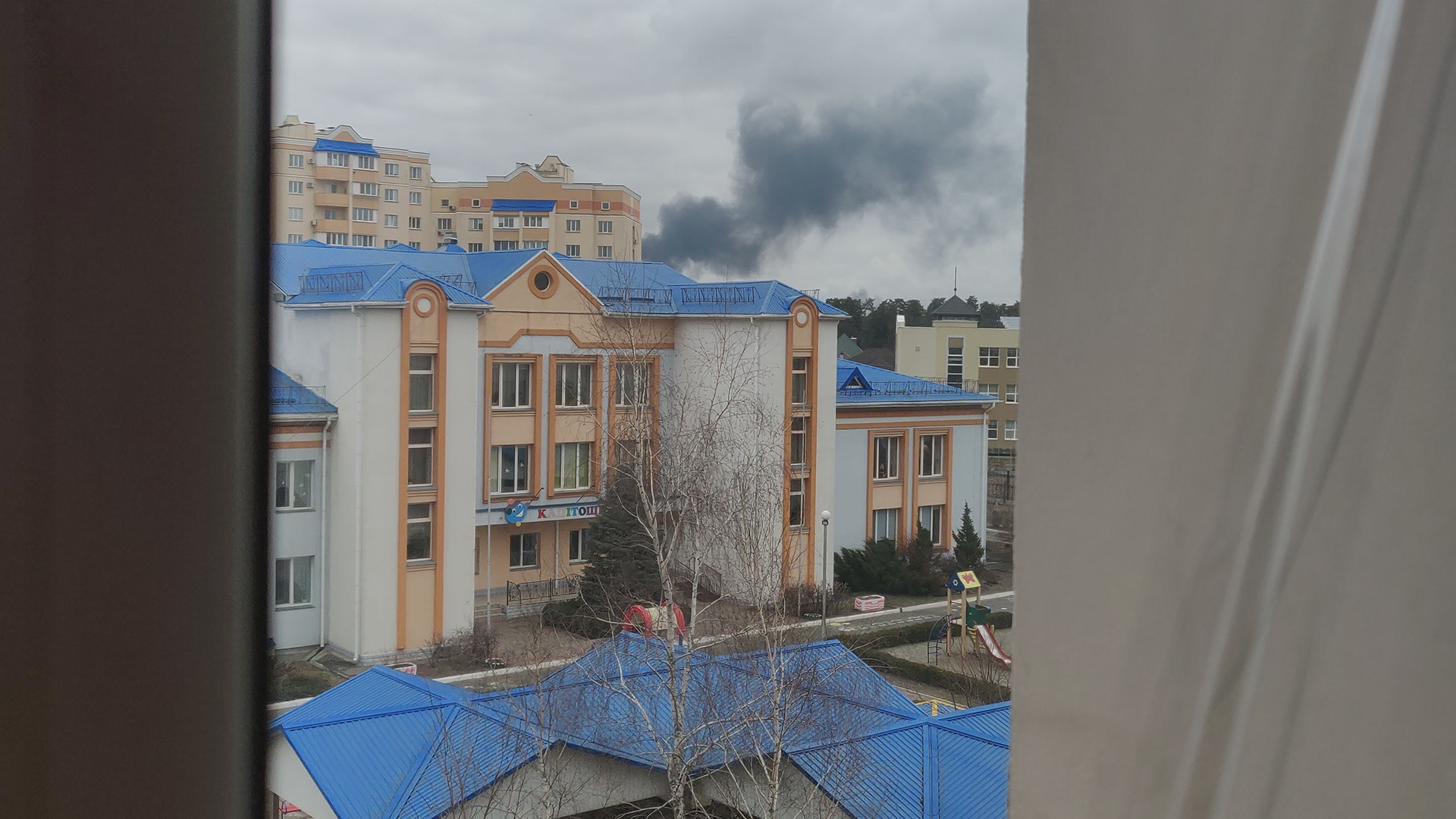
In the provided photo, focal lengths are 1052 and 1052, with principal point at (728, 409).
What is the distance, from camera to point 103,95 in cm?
14

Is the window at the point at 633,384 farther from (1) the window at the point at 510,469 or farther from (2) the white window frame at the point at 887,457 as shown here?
(2) the white window frame at the point at 887,457

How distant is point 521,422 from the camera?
4.92 meters

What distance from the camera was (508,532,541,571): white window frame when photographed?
196 inches

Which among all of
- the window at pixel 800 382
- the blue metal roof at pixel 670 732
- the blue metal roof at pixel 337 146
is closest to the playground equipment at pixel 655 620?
the blue metal roof at pixel 670 732

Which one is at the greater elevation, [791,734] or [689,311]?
[689,311]

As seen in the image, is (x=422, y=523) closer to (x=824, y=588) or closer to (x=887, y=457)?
(x=824, y=588)

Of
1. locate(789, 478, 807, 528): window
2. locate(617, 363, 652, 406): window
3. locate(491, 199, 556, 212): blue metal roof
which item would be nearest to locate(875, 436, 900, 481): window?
locate(789, 478, 807, 528): window

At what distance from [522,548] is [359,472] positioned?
94cm

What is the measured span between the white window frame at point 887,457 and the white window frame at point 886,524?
0.59 feet

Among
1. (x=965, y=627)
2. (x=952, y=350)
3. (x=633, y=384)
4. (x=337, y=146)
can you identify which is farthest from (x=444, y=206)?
(x=965, y=627)

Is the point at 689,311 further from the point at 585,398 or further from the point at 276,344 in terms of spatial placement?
the point at 276,344

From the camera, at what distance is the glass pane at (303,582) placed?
3938mm

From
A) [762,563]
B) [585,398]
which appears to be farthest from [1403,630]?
[585,398]

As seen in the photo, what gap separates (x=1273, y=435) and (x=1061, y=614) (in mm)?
31
